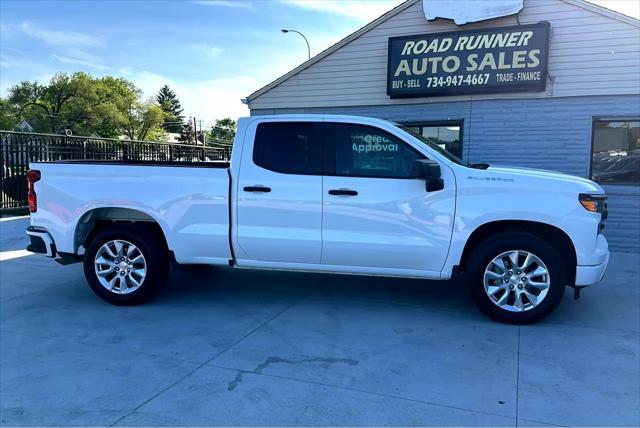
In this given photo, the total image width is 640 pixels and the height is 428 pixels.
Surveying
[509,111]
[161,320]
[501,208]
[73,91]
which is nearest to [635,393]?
[501,208]

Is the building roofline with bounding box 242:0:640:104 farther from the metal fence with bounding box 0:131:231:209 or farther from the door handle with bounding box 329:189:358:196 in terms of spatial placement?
the door handle with bounding box 329:189:358:196

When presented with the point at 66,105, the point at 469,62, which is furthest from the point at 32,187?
the point at 66,105

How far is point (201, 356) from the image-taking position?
153 inches

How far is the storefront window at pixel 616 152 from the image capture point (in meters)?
8.32

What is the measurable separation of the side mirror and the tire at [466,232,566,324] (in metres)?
0.74

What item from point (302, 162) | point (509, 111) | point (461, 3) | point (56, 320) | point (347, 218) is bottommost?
point (56, 320)

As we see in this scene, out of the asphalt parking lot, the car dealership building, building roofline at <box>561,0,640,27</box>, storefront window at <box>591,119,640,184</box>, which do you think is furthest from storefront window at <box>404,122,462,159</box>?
the asphalt parking lot

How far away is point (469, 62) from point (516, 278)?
5.92 m

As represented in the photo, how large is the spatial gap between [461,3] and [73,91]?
69.2 m

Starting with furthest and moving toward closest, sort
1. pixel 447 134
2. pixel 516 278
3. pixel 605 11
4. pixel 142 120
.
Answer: pixel 142 120 → pixel 447 134 → pixel 605 11 → pixel 516 278

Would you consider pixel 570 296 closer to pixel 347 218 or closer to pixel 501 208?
pixel 501 208

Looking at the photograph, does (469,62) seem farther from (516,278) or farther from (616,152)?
(516,278)

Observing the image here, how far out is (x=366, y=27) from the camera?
1015 cm

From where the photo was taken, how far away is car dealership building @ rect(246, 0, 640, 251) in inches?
329
